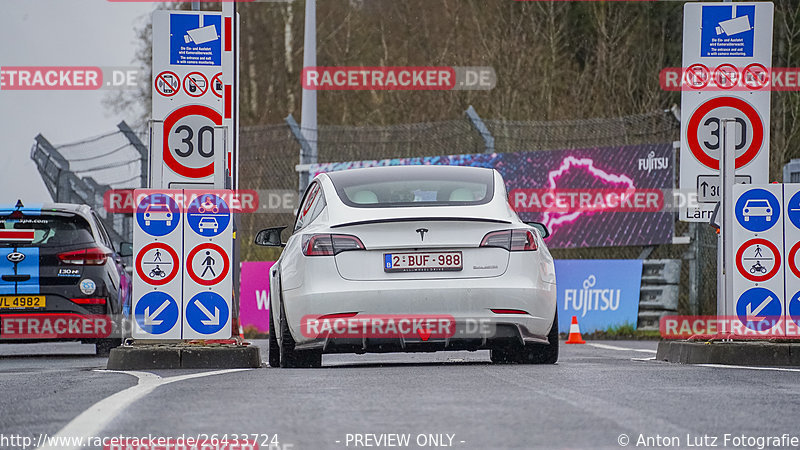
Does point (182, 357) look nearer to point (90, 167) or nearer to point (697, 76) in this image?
point (697, 76)

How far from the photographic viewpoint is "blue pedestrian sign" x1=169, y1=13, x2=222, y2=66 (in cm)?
1218

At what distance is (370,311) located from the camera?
989 cm

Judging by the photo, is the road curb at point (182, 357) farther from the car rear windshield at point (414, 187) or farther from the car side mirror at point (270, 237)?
the car rear windshield at point (414, 187)

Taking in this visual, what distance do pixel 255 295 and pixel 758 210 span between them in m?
11.6

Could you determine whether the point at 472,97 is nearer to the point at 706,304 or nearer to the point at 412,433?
the point at 706,304

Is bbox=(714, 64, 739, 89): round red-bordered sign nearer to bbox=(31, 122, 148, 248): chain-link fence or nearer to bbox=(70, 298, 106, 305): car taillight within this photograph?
bbox=(70, 298, 106, 305): car taillight

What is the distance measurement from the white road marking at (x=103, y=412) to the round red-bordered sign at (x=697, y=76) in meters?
5.37

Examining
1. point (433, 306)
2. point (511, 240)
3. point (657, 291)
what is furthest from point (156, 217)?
point (657, 291)

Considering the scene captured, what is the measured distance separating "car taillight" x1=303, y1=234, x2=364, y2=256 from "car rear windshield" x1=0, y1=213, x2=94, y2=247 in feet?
16.0

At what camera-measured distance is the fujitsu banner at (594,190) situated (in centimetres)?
2041

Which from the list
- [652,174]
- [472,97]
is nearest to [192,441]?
[652,174]

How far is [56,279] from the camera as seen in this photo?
14117 mm

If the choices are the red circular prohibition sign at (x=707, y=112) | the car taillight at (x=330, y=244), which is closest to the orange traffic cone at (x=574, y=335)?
the red circular prohibition sign at (x=707, y=112)

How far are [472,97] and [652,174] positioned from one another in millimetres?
14122
